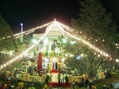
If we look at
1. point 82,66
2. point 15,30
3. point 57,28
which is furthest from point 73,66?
point 15,30

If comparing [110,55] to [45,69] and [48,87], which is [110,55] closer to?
[48,87]

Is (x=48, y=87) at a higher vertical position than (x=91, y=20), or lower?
lower

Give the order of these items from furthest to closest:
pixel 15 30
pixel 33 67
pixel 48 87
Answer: pixel 15 30 < pixel 33 67 < pixel 48 87

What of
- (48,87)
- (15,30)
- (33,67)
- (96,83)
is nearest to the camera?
(48,87)

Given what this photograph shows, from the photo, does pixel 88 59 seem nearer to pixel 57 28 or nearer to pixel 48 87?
pixel 48 87

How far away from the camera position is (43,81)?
16594 millimetres

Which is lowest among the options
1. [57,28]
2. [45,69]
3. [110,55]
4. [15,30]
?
[45,69]

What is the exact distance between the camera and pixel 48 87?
1534 cm

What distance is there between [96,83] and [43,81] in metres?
5.56

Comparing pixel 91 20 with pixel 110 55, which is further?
pixel 91 20

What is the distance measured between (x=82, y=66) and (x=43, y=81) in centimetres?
504

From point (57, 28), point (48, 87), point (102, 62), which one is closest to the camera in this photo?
point (102, 62)

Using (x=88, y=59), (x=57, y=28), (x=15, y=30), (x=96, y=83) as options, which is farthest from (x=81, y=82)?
(x=15, y=30)

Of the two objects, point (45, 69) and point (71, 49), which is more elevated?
point (71, 49)
